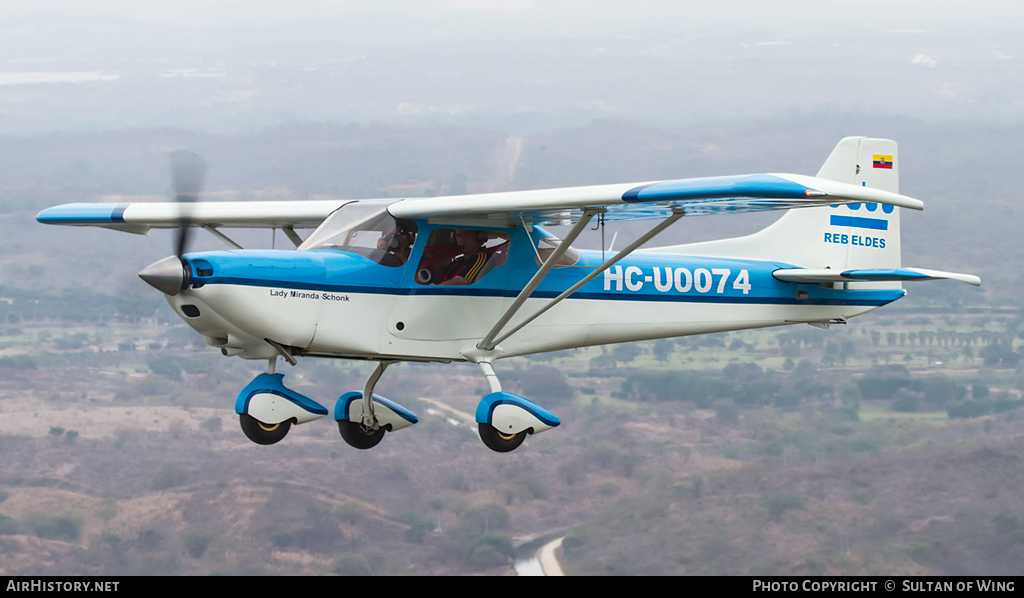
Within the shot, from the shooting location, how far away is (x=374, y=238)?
39.9 feet

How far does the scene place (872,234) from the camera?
16.1 m

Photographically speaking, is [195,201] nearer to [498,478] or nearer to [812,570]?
[812,570]

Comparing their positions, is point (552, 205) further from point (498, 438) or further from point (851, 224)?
point (851, 224)

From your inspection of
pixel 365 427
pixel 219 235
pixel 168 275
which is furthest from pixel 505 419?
pixel 219 235

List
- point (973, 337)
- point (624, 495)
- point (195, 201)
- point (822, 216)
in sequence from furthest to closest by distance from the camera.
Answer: point (973, 337) < point (624, 495) < point (822, 216) < point (195, 201)

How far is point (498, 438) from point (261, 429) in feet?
9.03

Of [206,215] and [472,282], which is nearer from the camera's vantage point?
[472,282]

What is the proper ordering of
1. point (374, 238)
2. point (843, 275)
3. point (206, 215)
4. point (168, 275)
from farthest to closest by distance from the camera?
point (843, 275)
point (206, 215)
point (374, 238)
point (168, 275)

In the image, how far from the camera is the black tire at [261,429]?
12.4 metres

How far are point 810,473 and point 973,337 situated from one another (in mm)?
70811

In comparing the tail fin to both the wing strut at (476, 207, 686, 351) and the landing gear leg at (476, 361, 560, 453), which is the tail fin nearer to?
the wing strut at (476, 207, 686, 351)

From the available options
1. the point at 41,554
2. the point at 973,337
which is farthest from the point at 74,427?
the point at 973,337

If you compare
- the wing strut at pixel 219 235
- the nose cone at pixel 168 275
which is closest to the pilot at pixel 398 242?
the nose cone at pixel 168 275

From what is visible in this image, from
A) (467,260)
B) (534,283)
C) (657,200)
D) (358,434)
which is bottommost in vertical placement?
(358,434)
